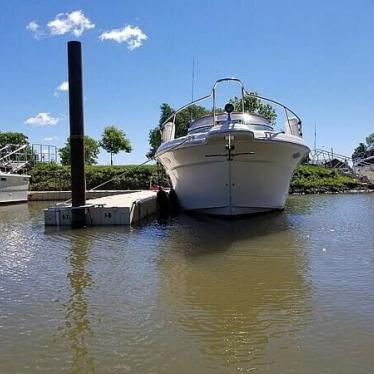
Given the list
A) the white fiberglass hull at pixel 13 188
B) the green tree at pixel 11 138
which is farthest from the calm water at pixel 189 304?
the green tree at pixel 11 138

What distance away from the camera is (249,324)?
5.51 m

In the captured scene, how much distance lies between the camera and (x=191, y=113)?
104 ft

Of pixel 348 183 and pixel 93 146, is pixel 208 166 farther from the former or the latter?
pixel 93 146

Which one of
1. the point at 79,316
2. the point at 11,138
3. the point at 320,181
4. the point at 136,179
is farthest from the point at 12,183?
the point at 11,138

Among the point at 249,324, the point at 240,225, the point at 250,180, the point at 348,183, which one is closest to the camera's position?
the point at 249,324

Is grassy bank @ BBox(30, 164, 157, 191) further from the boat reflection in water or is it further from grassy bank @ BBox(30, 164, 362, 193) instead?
the boat reflection in water

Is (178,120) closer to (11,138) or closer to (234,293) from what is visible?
(11,138)

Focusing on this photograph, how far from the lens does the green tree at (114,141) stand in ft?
194

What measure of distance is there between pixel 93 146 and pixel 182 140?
5225cm

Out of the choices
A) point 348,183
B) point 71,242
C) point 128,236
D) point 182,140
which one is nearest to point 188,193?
point 182,140

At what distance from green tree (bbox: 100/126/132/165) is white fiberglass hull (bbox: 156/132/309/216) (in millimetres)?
43285

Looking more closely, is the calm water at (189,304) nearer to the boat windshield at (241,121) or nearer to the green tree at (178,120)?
the boat windshield at (241,121)

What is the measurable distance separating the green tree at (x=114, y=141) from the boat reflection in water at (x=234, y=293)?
4833 cm

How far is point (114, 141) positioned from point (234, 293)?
53674 mm
